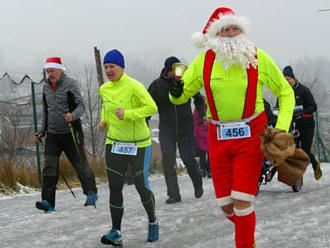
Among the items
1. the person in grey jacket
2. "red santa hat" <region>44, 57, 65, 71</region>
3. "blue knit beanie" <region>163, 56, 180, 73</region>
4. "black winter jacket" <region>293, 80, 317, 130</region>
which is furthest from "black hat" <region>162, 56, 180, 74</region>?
"black winter jacket" <region>293, 80, 317, 130</region>

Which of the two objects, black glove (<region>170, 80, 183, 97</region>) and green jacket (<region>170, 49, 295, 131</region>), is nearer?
green jacket (<region>170, 49, 295, 131</region>)

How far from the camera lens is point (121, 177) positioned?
4.83 m

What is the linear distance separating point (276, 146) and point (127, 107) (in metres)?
1.86

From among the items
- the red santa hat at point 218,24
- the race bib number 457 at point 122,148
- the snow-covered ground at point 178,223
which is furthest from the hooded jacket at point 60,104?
the red santa hat at point 218,24

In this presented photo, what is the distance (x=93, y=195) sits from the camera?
7.30 metres

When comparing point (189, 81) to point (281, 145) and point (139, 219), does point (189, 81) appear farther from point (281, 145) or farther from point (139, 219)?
point (139, 219)

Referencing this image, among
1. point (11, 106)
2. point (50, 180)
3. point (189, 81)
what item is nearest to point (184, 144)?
point (50, 180)

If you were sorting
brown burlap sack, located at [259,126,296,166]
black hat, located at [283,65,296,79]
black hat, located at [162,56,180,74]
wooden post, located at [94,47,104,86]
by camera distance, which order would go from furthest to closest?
wooden post, located at [94,47,104,86] < black hat, located at [283,65,296,79] < black hat, located at [162,56,180,74] < brown burlap sack, located at [259,126,296,166]

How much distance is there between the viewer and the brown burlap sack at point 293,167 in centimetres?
356

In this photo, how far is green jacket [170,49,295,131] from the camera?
371 centimetres

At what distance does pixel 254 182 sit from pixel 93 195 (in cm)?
405

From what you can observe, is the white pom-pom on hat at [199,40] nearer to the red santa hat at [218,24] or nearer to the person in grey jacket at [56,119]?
the red santa hat at [218,24]

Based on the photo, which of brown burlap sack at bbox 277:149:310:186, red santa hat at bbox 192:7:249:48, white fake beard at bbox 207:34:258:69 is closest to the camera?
brown burlap sack at bbox 277:149:310:186

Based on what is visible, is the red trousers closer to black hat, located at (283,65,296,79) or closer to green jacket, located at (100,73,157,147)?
green jacket, located at (100,73,157,147)
